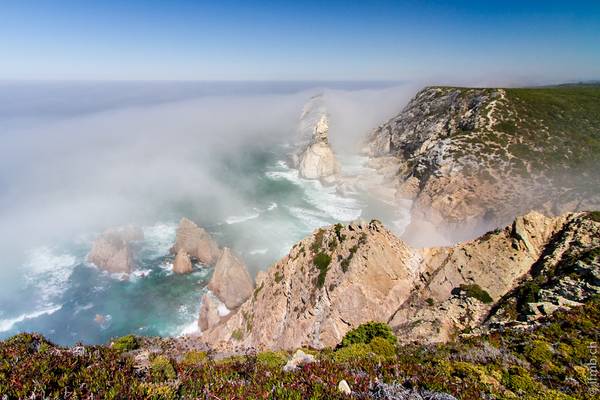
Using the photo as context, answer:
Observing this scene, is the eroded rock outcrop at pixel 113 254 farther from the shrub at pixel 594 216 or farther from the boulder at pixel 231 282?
the shrub at pixel 594 216

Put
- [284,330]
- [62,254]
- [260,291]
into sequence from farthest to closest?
[62,254] → [260,291] → [284,330]

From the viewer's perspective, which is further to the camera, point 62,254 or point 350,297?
point 62,254

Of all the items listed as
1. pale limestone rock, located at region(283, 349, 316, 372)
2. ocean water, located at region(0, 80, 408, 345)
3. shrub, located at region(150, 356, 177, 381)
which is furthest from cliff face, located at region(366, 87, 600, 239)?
shrub, located at region(150, 356, 177, 381)

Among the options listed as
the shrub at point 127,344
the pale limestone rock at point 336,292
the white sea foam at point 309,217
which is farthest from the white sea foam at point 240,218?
the shrub at point 127,344

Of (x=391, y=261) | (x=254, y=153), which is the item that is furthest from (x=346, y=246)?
(x=254, y=153)

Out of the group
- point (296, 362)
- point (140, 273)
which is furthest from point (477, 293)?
point (140, 273)

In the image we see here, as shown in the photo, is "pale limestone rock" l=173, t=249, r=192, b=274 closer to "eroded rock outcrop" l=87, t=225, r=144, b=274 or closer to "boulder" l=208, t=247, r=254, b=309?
"boulder" l=208, t=247, r=254, b=309

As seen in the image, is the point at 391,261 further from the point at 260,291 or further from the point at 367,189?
the point at 367,189
